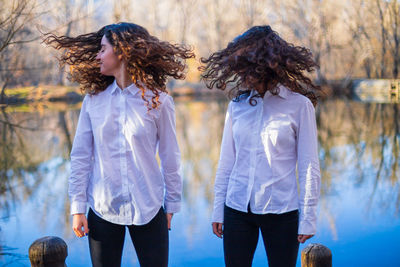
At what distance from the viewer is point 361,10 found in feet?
110

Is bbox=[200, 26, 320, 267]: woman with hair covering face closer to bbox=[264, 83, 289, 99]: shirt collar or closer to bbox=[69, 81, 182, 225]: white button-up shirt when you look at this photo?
bbox=[264, 83, 289, 99]: shirt collar

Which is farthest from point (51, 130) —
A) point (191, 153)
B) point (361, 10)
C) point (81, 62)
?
point (361, 10)

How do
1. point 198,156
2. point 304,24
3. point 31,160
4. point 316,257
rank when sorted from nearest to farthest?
point 316,257 < point 198,156 < point 31,160 < point 304,24

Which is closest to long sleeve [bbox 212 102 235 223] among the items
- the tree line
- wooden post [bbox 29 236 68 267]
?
wooden post [bbox 29 236 68 267]

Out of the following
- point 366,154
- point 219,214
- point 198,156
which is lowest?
point 198,156

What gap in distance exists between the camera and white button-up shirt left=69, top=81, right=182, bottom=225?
6.97 ft

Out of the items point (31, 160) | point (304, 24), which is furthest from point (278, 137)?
point (304, 24)

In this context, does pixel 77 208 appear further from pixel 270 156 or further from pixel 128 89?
pixel 270 156

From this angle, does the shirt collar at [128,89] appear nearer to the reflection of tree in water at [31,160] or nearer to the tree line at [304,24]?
the reflection of tree in water at [31,160]

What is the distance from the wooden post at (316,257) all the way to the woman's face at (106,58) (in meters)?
1.27

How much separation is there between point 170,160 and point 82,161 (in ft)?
1.28

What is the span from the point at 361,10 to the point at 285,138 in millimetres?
34110

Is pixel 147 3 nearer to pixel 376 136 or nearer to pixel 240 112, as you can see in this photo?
pixel 376 136

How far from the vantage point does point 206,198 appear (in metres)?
6.24
